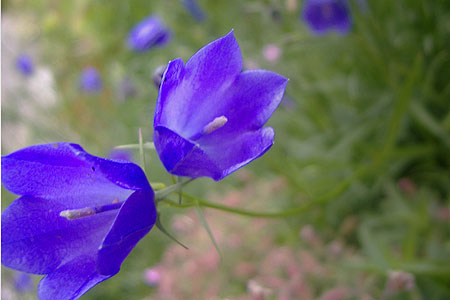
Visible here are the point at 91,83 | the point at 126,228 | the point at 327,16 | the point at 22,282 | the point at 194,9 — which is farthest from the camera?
the point at 91,83

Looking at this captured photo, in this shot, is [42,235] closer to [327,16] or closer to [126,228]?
[126,228]

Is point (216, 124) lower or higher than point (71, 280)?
higher

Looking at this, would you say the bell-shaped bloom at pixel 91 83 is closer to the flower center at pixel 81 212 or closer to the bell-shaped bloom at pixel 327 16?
the bell-shaped bloom at pixel 327 16

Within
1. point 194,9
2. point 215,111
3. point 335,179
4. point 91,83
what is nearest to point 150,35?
point 194,9

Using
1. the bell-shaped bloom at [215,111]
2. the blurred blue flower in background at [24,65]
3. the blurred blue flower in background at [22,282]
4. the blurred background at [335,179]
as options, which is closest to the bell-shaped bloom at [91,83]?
the blurred blue flower in background at [24,65]

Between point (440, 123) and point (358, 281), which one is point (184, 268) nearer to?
point (358, 281)

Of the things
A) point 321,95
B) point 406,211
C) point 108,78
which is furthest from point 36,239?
point 108,78
